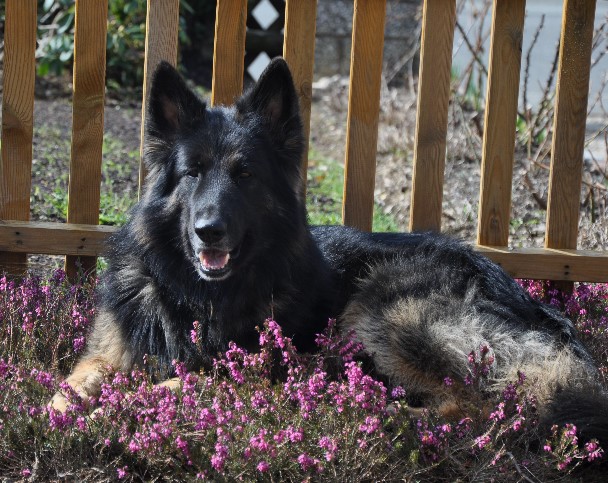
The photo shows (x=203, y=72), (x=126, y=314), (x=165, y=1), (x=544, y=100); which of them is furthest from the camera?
(x=203, y=72)

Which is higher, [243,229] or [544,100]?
[544,100]

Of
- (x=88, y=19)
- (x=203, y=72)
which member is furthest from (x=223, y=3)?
(x=203, y=72)

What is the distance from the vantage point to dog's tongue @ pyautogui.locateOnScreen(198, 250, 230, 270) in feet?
12.7

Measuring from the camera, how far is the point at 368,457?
3.05 meters

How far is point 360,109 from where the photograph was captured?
→ 17.3 feet

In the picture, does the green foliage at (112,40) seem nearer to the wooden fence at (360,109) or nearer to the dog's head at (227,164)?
the wooden fence at (360,109)

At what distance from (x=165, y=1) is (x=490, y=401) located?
299cm

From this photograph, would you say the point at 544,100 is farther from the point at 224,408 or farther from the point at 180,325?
the point at 224,408

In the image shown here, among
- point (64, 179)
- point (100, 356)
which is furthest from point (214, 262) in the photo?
point (64, 179)

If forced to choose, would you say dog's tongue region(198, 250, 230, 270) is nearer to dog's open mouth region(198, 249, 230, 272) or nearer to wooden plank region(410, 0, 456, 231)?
dog's open mouth region(198, 249, 230, 272)

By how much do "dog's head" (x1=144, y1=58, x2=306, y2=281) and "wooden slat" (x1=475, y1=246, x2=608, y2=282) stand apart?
170cm

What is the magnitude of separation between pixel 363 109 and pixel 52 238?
2016 millimetres

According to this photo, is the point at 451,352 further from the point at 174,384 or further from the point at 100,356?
the point at 100,356

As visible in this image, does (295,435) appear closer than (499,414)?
Yes
